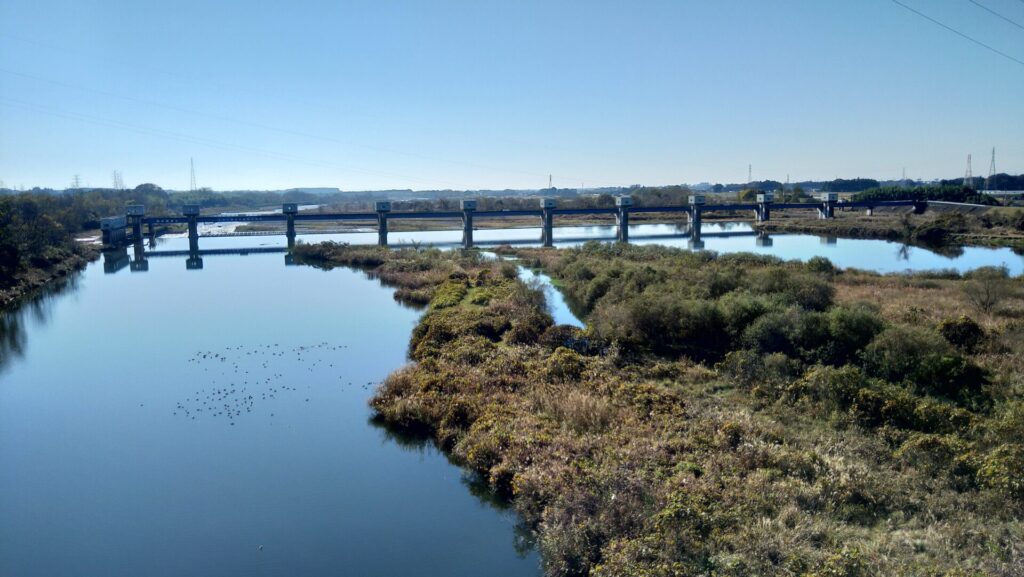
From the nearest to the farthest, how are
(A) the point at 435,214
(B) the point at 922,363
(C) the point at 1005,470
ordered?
1. (C) the point at 1005,470
2. (B) the point at 922,363
3. (A) the point at 435,214

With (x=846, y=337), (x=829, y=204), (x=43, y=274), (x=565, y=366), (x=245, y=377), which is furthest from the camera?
(x=829, y=204)

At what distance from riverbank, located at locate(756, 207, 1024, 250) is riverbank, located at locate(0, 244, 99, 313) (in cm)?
5545

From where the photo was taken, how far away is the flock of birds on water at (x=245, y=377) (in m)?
14.5

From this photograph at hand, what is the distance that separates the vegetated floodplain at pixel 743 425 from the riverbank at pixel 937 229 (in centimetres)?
3508

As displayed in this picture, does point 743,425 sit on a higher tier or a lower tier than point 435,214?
lower

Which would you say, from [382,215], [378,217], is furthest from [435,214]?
[378,217]

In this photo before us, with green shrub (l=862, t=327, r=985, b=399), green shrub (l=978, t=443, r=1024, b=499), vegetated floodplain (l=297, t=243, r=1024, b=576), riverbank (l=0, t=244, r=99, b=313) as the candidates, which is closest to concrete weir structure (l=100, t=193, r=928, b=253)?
riverbank (l=0, t=244, r=99, b=313)

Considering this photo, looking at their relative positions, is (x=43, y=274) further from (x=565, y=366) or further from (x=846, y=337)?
(x=846, y=337)

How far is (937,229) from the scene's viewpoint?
5138cm

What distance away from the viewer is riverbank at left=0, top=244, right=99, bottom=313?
29.7 meters

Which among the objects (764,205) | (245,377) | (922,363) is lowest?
(245,377)

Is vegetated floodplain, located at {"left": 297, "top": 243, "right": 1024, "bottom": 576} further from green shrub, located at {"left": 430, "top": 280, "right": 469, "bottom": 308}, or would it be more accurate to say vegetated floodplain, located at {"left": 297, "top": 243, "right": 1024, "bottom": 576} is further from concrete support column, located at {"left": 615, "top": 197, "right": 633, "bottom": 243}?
concrete support column, located at {"left": 615, "top": 197, "right": 633, "bottom": 243}

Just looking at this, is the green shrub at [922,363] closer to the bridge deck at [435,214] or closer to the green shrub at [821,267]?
the green shrub at [821,267]

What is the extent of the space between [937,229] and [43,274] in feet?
202
